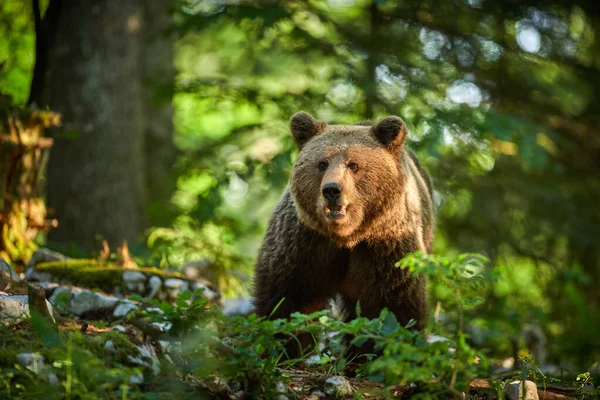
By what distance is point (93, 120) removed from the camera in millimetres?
8703

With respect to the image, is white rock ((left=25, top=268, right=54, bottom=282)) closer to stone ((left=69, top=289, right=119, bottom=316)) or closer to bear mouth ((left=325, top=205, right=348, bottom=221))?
stone ((left=69, top=289, right=119, bottom=316))

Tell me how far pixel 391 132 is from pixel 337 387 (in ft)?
7.21

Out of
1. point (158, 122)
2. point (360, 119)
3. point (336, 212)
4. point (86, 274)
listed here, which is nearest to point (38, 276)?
point (86, 274)

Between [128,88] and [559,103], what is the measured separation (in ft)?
22.7

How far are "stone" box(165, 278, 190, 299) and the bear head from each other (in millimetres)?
1484

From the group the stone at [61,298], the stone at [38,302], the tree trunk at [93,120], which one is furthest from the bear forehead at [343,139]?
the tree trunk at [93,120]

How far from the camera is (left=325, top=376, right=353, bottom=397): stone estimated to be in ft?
12.2

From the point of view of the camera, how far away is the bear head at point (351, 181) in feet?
15.9

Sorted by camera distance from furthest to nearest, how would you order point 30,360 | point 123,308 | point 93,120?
point 93,120 < point 123,308 < point 30,360

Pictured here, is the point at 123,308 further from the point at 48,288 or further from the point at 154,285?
the point at 154,285

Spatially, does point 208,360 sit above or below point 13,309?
below

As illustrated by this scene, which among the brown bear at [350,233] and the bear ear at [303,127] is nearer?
the brown bear at [350,233]

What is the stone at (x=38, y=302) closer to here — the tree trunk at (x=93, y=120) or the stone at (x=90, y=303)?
the stone at (x=90, y=303)

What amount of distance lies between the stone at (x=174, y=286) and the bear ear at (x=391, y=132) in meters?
2.11
